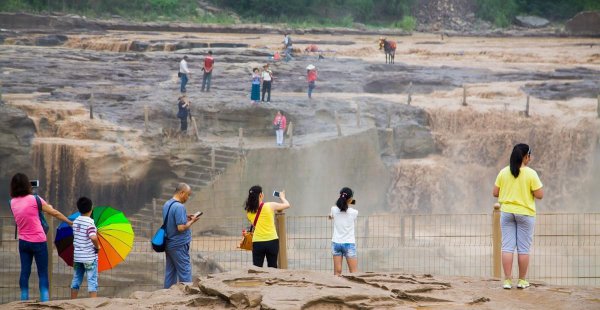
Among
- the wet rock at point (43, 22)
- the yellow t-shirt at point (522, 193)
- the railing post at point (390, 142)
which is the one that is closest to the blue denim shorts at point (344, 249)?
the yellow t-shirt at point (522, 193)

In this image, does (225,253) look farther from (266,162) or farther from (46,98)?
(46,98)

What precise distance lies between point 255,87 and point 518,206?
23.5m

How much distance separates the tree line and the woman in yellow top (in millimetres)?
29431

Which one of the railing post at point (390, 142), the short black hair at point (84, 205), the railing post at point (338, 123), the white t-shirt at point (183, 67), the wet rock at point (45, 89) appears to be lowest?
the short black hair at point (84, 205)

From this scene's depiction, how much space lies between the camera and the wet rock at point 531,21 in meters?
42.5

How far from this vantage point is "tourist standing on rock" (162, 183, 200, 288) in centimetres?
1143

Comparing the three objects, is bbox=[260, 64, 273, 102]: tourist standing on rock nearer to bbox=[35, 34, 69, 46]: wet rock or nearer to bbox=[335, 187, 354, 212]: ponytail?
bbox=[35, 34, 69, 46]: wet rock

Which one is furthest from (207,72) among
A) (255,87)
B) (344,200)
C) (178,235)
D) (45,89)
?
(178,235)

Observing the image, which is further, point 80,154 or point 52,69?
point 52,69

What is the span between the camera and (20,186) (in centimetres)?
1110

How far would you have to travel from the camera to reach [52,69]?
35.2m

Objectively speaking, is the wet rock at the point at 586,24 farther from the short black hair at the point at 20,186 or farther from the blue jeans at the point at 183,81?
the short black hair at the point at 20,186

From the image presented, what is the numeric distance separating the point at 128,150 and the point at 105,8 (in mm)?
10515

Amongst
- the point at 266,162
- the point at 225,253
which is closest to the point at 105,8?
the point at 266,162
